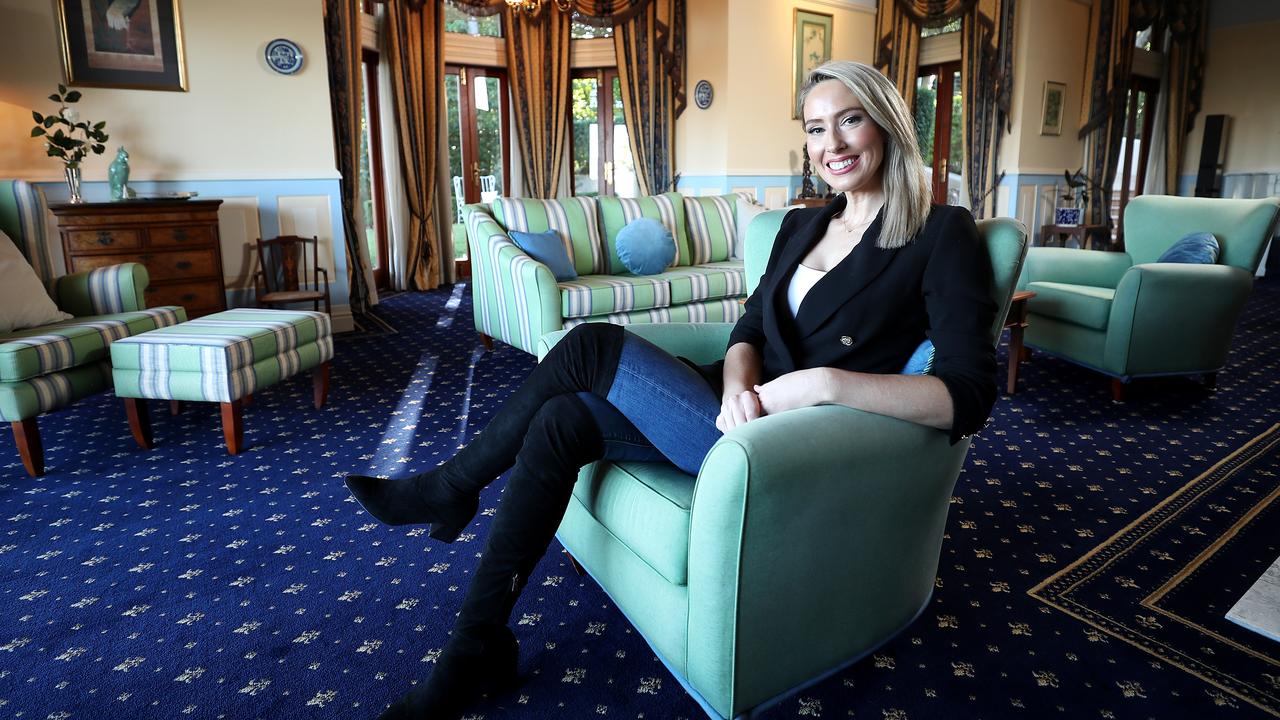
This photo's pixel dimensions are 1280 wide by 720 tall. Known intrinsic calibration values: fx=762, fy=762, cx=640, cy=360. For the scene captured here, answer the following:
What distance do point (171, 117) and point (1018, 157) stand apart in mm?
7032

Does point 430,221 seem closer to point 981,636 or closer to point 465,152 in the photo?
point 465,152

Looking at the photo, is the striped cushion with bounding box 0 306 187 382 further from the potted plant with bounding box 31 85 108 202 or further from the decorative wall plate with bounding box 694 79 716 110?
the decorative wall plate with bounding box 694 79 716 110

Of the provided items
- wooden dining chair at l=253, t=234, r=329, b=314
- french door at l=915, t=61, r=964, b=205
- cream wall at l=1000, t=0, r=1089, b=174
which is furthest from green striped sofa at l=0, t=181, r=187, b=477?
french door at l=915, t=61, r=964, b=205

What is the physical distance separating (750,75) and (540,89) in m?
2.18

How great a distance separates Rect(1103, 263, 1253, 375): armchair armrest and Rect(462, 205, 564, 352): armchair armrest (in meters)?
2.66

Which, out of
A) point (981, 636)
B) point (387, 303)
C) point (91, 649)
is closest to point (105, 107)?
point (387, 303)

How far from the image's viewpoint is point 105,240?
424 cm

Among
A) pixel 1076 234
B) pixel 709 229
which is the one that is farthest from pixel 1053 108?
pixel 709 229

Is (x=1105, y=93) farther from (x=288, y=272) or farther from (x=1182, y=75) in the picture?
(x=288, y=272)

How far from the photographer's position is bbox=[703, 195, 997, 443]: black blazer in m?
1.38

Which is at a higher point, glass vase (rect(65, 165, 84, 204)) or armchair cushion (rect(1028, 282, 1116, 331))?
glass vase (rect(65, 165, 84, 204))

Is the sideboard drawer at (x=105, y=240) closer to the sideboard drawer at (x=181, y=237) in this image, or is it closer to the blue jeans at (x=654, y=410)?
the sideboard drawer at (x=181, y=237)

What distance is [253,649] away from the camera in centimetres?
170

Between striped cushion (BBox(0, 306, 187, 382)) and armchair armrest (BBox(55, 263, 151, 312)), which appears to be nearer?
striped cushion (BBox(0, 306, 187, 382))
